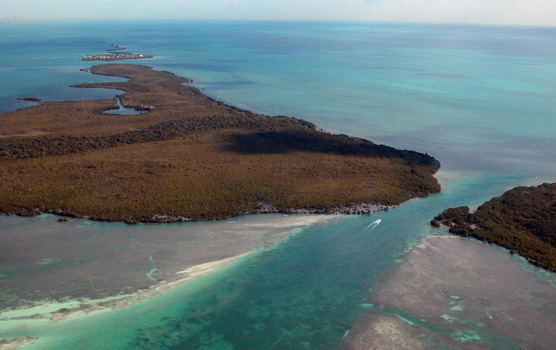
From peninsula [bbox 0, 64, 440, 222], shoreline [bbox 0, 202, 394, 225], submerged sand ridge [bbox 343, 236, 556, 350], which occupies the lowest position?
submerged sand ridge [bbox 343, 236, 556, 350]

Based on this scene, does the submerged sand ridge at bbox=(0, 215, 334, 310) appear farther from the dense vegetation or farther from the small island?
the small island

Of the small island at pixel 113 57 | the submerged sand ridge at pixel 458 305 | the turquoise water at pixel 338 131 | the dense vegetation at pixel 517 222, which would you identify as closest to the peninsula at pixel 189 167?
the turquoise water at pixel 338 131

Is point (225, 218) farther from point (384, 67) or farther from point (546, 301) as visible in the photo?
point (384, 67)

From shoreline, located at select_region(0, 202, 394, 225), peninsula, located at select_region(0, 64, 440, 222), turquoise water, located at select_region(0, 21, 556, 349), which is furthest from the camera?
peninsula, located at select_region(0, 64, 440, 222)

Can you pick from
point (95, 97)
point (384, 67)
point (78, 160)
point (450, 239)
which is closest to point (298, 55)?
point (384, 67)

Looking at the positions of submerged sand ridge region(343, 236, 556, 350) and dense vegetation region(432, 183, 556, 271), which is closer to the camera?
submerged sand ridge region(343, 236, 556, 350)

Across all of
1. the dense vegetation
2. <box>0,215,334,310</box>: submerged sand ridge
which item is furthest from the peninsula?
the dense vegetation

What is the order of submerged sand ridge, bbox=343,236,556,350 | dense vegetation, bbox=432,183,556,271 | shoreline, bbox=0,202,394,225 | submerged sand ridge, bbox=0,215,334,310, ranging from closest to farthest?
submerged sand ridge, bbox=343,236,556,350, submerged sand ridge, bbox=0,215,334,310, dense vegetation, bbox=432,183,556,271, shoreline, bbox=0,202,394,225
